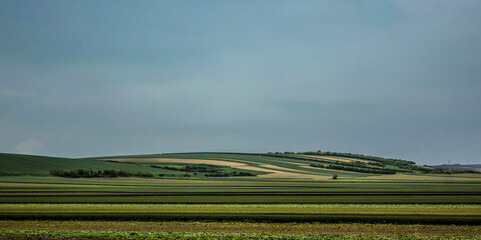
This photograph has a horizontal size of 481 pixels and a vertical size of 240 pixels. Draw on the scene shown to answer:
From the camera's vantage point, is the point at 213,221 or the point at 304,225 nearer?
the point at 304,225

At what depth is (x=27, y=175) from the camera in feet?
261

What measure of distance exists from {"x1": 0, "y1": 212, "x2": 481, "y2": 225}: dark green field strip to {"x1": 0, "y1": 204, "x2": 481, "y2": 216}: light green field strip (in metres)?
1.81

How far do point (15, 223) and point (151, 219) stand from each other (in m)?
8.94

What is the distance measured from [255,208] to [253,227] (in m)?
8.81

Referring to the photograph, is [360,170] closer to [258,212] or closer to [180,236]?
[258,212]

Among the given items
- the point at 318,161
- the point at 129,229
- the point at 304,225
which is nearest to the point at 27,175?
the point at 129,229

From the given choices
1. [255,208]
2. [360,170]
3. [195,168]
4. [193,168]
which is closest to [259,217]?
[255,208]

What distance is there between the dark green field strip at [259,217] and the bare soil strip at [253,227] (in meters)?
1.19

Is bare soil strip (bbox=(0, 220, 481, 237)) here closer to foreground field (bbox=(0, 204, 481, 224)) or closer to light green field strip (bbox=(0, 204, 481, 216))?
foreground field (bbox=(0, 204, 481, 224))

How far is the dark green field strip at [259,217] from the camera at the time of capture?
28.7m

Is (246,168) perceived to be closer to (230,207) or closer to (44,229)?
(230,207)

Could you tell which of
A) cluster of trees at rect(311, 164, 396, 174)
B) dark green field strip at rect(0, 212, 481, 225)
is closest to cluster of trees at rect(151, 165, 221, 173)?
cluster of trees at rect(311, 164, 396, 174)

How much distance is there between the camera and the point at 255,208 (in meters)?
35.9

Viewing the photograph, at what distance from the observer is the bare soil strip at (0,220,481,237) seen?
25.4 meters
